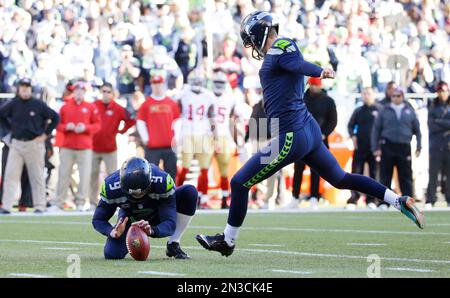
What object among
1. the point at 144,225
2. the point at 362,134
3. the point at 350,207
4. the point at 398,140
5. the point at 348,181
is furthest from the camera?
the point at 362,134

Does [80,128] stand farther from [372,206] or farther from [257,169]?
[257,169]

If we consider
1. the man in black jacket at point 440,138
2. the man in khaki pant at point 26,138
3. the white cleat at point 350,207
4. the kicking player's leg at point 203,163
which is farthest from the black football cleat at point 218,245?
the man in black jacket at point 440,138

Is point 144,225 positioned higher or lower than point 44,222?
higher

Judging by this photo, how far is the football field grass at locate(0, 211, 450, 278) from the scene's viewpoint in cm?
811

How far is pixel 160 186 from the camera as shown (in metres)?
9.05

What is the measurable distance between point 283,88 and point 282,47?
13.7 inches

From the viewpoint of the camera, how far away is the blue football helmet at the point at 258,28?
9398 millimetres

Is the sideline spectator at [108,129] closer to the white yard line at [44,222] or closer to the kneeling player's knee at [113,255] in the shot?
the white yard line at [44,222]

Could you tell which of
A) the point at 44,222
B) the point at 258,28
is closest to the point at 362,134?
the point at 44,222

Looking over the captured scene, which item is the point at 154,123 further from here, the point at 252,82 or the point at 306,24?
the point at 306,24

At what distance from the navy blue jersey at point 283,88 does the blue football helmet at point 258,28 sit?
17 centimetres

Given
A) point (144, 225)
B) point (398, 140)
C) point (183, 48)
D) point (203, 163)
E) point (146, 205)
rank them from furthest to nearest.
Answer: point (183, 48) → point (203, 163) → point (398, 140) → point (146, 205) → point (144, 225)

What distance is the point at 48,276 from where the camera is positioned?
7746 mm
